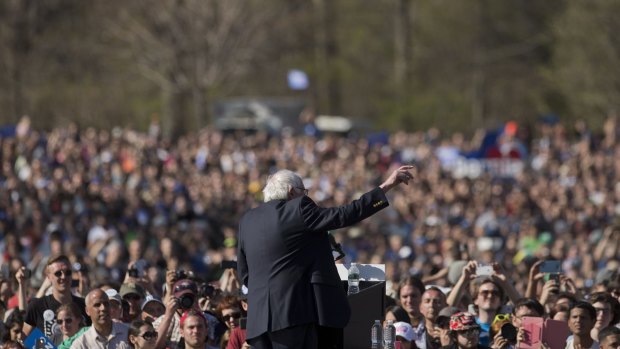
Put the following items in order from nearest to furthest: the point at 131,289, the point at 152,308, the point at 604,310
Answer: the point at 604,310 < the point at 152,308 < the point at 131,289

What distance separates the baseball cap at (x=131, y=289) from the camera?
13.3 meters

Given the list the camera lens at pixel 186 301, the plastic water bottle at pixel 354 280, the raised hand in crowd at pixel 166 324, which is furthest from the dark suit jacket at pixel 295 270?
the camera lens at pixel 186 301

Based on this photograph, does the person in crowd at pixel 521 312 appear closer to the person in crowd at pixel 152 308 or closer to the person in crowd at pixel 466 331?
the person in crowd at pixel 466 331

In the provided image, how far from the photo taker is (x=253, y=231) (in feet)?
32.2

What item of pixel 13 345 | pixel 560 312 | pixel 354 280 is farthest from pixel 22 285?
pixel 560 312

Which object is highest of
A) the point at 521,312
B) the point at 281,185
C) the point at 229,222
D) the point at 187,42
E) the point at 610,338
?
the point at 187,42

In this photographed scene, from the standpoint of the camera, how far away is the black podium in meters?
10.0

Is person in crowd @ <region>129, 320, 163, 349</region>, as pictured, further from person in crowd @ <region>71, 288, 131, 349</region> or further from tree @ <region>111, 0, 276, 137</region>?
tree @ <region>111, 0, 276, 137</region>

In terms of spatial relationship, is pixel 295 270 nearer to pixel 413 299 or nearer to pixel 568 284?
pixel 413 299

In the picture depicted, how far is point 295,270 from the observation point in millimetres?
9664

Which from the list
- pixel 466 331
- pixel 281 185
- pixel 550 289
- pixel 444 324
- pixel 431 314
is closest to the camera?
pixel 281 185

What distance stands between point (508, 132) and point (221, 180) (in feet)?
30.6

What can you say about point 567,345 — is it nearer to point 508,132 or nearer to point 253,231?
point 253,231

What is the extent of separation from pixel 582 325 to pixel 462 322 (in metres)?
1.05
